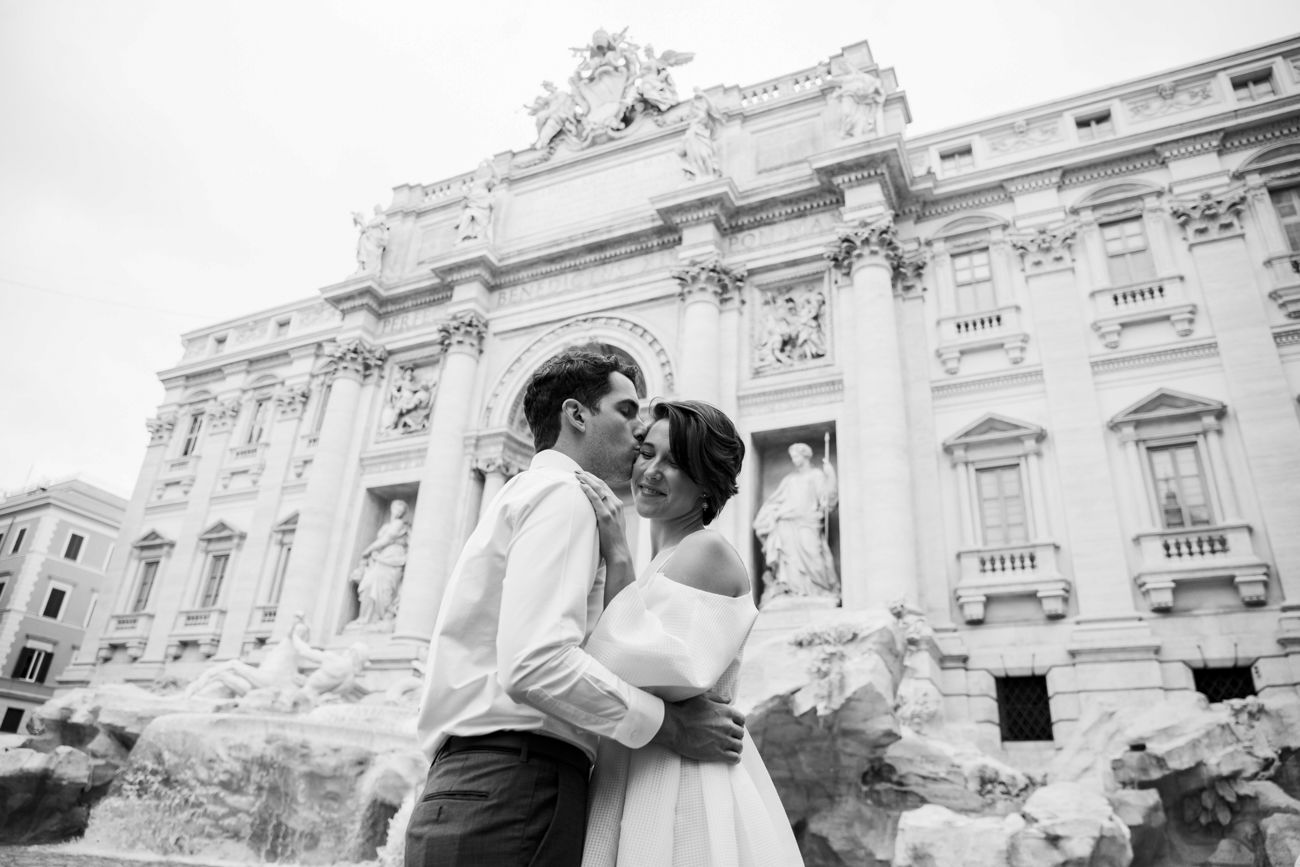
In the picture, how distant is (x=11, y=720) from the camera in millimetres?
33094

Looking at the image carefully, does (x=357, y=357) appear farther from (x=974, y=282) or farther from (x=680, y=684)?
(x=680, y=684)

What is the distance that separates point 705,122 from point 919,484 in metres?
9.83

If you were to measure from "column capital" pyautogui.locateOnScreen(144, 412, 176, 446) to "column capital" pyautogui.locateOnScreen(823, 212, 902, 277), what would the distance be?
21732 millimetres

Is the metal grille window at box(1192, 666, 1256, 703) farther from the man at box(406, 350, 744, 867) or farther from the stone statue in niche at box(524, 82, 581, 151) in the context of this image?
the stone statue in niche at box(524, 82, 581, 151)

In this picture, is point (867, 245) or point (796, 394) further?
point (796, 394)

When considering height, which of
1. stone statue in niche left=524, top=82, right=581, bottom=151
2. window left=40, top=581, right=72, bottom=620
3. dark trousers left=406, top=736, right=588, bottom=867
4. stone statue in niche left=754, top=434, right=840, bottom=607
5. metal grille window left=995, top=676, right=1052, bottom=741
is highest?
stone statue in niche left=524, top=82, right=581, bottom=151

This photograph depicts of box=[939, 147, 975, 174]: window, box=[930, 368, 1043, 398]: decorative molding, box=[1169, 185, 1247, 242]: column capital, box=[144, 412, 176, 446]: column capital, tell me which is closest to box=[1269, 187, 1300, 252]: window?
box=[1169, 185, 1247, 242]: column capital

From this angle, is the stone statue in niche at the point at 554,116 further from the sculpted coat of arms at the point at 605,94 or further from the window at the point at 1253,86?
the window at the point at 1253,86

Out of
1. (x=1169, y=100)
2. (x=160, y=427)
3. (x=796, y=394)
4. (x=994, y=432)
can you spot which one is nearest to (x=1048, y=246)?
(x=1169, y=100)

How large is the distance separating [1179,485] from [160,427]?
27.8m

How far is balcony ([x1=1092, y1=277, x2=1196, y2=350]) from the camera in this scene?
15.0m

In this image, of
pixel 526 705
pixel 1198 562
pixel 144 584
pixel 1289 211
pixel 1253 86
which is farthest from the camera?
pixel 144 584

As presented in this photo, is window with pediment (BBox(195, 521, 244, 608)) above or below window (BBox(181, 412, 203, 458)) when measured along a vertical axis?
below

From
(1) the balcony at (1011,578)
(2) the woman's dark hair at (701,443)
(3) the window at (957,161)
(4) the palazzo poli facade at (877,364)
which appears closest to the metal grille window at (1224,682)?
(4) the palazzo poli facade at (877,364)
